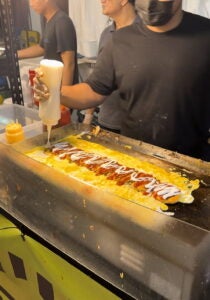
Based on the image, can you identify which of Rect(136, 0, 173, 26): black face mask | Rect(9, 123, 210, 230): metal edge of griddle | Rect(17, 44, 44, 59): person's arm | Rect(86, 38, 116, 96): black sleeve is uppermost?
Rect(136, 0, 173, 26): black face mask

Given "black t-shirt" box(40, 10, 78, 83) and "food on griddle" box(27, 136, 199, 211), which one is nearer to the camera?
"food on griddle" box(27, 136, 199, 211)

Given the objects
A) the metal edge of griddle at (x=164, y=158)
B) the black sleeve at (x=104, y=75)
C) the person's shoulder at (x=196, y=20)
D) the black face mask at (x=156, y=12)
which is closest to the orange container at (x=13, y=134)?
the metal edge of griddle at (x=164, y=158)

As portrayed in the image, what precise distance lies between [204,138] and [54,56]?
1502 mm

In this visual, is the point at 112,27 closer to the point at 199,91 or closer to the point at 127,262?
the point at 199,91

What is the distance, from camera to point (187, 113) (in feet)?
4.47

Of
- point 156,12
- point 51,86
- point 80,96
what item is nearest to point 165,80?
point 156,12

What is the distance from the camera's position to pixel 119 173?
1104 millimetres

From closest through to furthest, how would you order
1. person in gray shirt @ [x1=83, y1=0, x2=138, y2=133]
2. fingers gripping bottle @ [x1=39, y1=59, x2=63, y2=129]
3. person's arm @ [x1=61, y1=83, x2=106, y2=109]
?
fingers gripping bottle @ [x1=39, y1=59, x2=63, y2=129] → person's arm @ [x1=61, y1=83, x2=106, y2=109] → person in gray shirt @ [x1=83, y1=0, x2=138, y2=133]

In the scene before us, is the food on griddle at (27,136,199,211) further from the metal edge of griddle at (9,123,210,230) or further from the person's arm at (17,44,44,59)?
the person's arm at (17,44,44,59)

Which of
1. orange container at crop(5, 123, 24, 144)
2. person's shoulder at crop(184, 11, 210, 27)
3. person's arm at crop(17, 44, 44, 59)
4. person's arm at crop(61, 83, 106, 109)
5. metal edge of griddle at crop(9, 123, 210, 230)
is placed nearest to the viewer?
metal edge of griddle at crop(9, 123, 210, 230)

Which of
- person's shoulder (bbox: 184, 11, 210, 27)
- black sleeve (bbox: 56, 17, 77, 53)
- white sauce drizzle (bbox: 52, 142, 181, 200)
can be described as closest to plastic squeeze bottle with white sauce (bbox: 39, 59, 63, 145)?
white sauce drizzle (bbox: 52, 142, 181, 200)

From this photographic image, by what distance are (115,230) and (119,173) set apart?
33cm

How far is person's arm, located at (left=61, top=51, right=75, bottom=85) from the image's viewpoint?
7.93 feet

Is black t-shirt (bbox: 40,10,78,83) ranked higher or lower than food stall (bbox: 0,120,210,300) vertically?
higher
